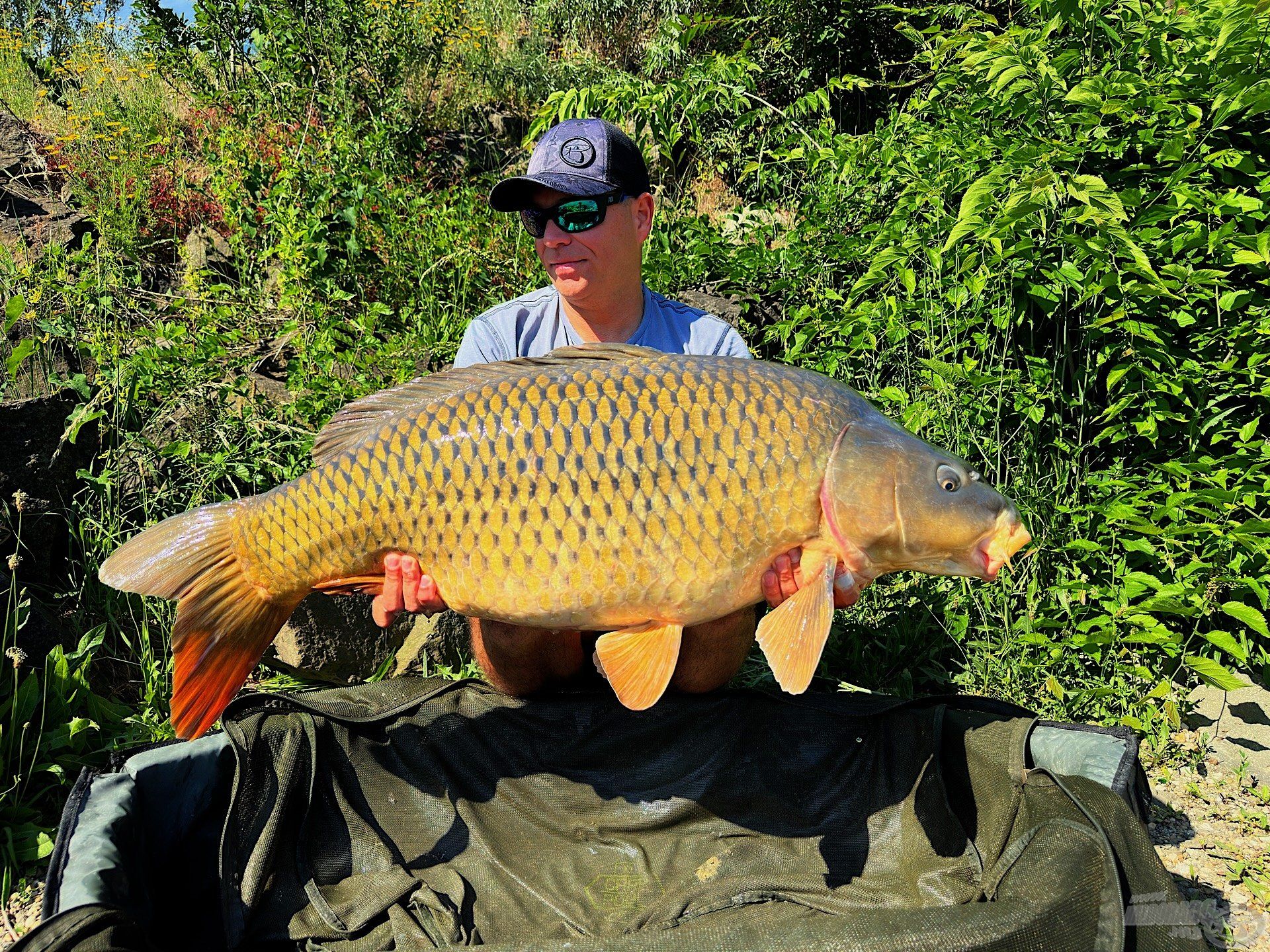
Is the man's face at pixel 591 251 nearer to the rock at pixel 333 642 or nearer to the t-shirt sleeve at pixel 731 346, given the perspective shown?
the t-shirt sleeve at pixel 731 346

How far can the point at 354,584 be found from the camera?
1646mm

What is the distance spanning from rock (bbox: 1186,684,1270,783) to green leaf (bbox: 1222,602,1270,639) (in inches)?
8.6

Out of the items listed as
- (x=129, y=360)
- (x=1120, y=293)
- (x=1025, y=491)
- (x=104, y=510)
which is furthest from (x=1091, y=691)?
(x=129, y=360)

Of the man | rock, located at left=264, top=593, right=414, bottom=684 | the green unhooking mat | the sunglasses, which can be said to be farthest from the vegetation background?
the sunglasses

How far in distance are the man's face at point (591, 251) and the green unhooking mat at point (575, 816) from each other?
0.87m

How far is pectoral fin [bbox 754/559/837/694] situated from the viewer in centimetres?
152

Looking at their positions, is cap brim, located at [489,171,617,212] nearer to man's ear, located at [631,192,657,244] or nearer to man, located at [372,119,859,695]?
man, located at [372,119,859,695]

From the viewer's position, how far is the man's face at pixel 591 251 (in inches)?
78.8

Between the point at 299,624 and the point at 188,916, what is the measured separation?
84cm

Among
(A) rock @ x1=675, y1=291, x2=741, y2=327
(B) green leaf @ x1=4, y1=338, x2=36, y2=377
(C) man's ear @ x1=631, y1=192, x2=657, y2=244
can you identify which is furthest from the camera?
(A) rock @ x1=675, y1=291, x2=741, y2=327

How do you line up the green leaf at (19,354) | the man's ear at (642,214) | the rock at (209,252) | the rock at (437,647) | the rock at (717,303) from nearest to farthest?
the man's ear at (642,214) → the green leaf at (19,354) → the rock at (437,647) → the rock at (717,303) → the rock at (209,252)

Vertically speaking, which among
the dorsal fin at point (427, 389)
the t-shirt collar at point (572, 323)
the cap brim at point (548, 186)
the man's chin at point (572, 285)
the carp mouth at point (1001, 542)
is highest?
the cap brim at point (548, 186)

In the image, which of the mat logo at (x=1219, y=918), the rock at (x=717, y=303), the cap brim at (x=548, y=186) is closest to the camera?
the mat logo at (x=1219, y=918)

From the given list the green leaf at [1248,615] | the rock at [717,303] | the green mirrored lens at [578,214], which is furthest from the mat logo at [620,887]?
the rock at [717,303]
